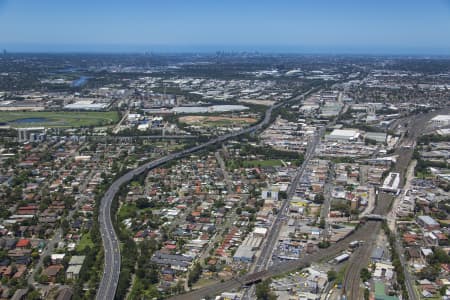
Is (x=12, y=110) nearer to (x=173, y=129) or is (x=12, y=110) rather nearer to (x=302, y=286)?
(x=173, y=129)

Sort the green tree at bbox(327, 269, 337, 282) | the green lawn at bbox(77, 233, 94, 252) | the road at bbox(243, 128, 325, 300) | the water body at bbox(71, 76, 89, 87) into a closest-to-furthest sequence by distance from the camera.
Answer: the green tree at bbox(327, 269, 337, 282) < the road at bbox(243, 128, 325, 300) < the green lawn at bbox(77, 233, 94, 252) < the water body at bbox(71, 76, 89, 87)

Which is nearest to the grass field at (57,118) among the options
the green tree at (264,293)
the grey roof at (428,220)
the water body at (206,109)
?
the water body at (206,109)

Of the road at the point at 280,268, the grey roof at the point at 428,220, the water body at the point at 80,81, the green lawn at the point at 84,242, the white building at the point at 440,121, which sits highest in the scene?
the water body at the point at 80,81

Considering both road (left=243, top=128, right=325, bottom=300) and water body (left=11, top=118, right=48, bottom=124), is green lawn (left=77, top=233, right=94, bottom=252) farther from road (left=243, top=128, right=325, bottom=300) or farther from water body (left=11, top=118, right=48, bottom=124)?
water body (left=11, top=118, right=48, bottom=124)

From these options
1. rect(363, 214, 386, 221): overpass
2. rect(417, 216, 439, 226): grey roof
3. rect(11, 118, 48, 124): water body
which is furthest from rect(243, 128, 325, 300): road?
rect(11, 118, 48, 124): water body

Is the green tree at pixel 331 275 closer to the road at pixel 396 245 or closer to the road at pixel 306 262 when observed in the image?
the road at pixel 396 245

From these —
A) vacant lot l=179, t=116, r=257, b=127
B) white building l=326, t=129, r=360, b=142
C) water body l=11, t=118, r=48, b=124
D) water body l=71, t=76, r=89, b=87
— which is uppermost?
water body l=71, t=76, r=89, b=87

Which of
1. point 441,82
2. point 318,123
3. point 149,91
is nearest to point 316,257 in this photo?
point 318,123
